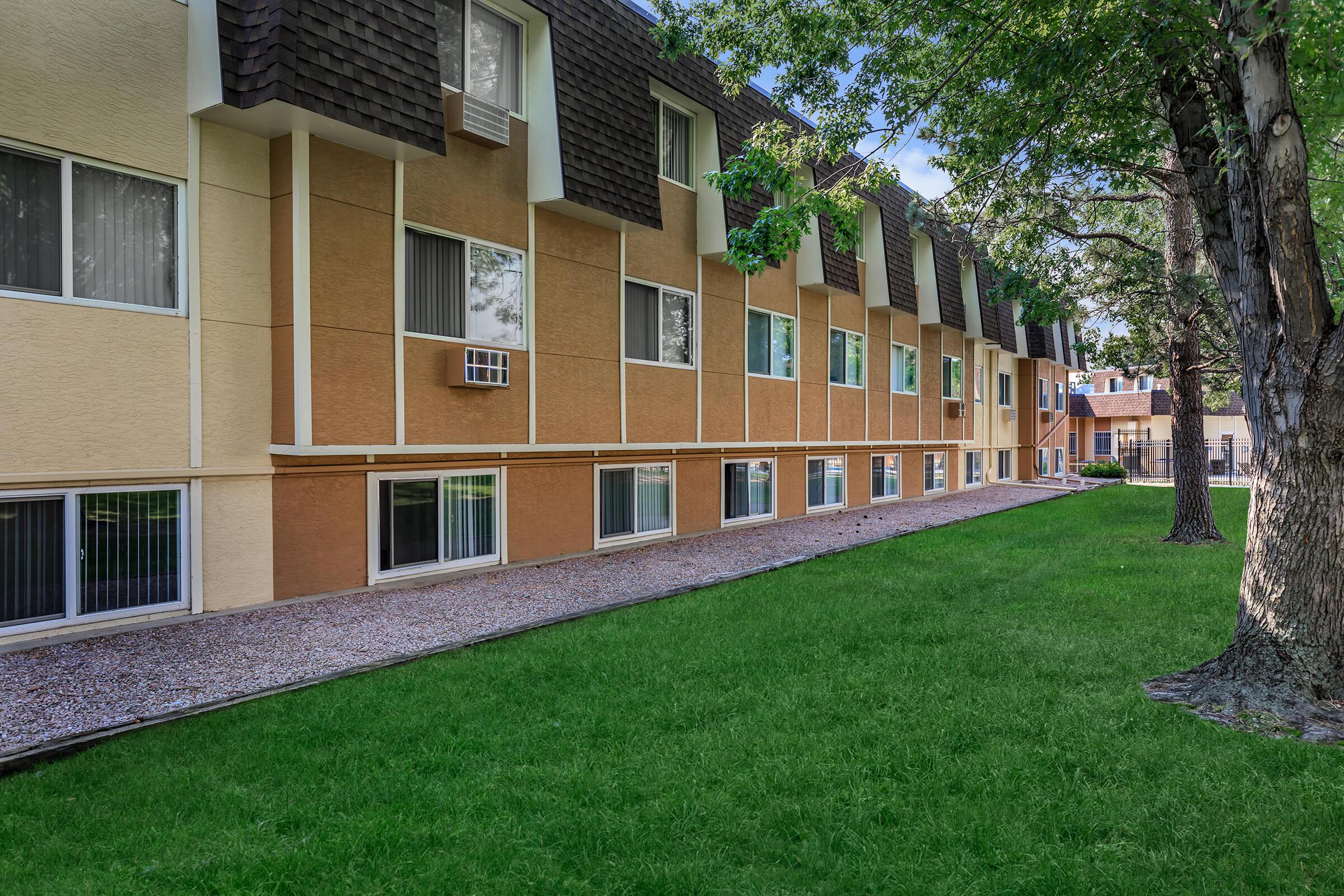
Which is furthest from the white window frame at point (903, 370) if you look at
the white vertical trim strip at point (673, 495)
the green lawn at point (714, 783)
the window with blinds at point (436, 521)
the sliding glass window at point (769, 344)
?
the green lawn at point (714, 783)

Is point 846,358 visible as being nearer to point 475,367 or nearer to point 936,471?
point 936,471

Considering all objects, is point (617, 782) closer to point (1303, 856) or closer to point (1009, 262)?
point (1303, 856)

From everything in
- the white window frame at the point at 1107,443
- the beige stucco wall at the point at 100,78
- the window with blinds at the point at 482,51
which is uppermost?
the window with blinds at the point at 482,51

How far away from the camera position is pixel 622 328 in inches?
472

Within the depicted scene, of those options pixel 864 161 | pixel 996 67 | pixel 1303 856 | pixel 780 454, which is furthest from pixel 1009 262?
pixel 1303 856

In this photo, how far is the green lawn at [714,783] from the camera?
3.15m

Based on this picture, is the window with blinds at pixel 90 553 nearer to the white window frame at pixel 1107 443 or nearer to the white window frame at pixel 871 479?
the white window frame at pixel 871 479

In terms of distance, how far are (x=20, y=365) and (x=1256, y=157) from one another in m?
9.40

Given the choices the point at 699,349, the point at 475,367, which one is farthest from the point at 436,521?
the point at 699,349

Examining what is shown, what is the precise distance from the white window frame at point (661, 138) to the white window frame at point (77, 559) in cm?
843

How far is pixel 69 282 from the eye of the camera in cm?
692

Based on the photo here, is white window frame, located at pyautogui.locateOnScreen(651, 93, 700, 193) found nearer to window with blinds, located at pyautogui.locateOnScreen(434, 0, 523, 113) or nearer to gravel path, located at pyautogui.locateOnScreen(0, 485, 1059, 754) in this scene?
window with blinds, located at pyautogui.locateOnScreen(434, 0, 523, 113)

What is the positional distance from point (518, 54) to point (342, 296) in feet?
14.8

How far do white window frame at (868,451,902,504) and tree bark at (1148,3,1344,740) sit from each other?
1469 centimetres
